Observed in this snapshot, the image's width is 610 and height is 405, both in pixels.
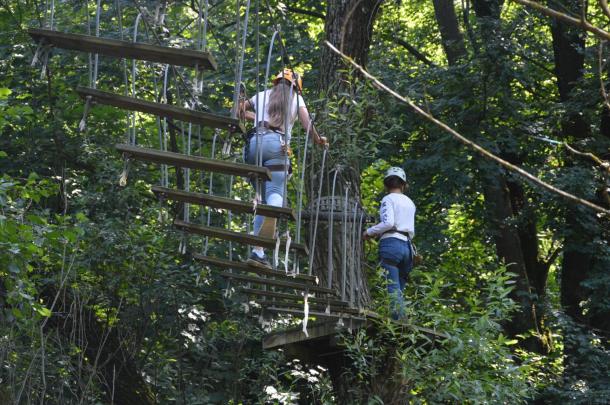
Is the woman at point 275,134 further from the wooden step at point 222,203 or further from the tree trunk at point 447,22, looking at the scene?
the tree trunk at point 447,22

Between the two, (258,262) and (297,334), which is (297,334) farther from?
(258,262)

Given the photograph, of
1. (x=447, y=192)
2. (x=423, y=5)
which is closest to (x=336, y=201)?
(x=447, y=192)

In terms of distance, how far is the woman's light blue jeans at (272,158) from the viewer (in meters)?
5.84

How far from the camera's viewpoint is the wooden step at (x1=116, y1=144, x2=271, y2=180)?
14.2 feet

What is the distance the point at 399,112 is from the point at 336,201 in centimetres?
343

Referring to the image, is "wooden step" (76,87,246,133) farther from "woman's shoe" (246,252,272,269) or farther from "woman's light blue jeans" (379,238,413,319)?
"woman's light blue jeans" (379,238,413,319)

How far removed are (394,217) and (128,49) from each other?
3819 millimetres

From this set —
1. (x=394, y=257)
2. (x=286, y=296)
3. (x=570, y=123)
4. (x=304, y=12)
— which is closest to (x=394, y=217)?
(x=394, y=257)

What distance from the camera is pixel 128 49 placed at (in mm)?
3826

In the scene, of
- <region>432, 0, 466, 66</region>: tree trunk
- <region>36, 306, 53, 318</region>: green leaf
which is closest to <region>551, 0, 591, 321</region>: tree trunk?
<region>432, 0, 466, 66</region>: tree trunk

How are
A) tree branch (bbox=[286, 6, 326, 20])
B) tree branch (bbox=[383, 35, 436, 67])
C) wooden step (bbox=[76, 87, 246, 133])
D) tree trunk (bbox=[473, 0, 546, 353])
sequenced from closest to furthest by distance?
1. wooden step (bbox=[76, 87, 246, 133])
2. tree trunk (bbox=[473, 0, 546, 353])
3. tree branch (bbox=[383, 35, 436, 67])
4. tree branch (bbox=[286, 6, 326, 20])

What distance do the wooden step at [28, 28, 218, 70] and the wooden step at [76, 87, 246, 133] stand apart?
0.21m

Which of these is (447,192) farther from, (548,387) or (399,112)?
(548,387)

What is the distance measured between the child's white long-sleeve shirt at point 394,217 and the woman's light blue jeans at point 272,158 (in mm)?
1530
